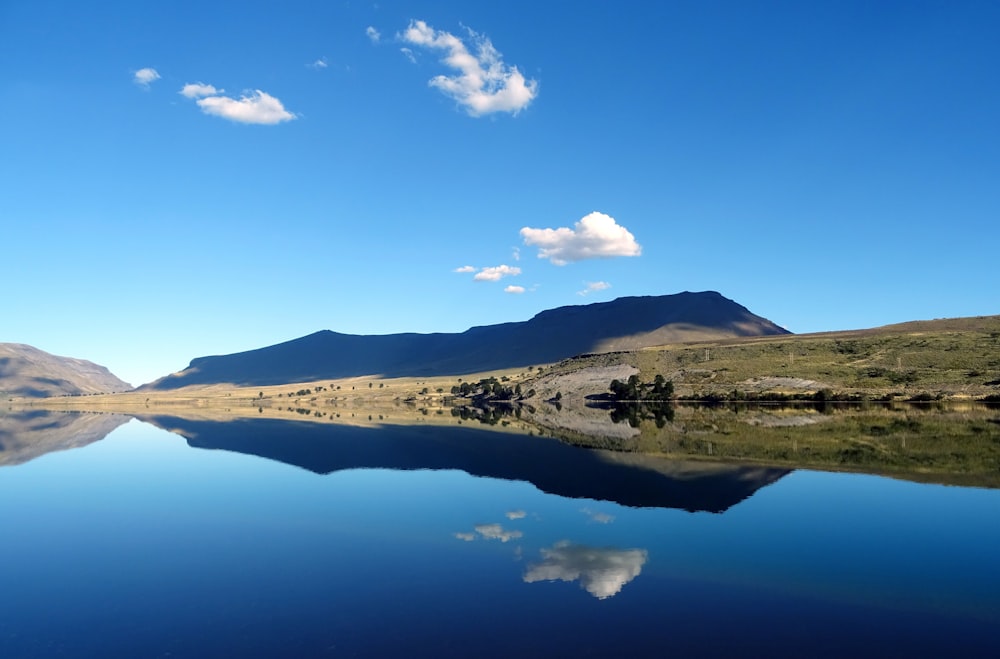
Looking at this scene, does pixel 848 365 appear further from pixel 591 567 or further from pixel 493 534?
pixel 591 567

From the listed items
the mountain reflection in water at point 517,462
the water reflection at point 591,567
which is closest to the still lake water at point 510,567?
the water reflection at point 591,567

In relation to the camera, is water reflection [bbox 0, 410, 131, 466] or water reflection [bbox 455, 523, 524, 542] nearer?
water reflection [bbox 455, 523, 524, 542]

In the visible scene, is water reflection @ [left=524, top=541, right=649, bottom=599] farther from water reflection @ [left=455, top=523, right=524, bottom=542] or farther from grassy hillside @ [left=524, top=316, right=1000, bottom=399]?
grassy hillside @ [left=524, top=316, right=1000, bottom=399]

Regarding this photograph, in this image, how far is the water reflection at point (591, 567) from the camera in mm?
18631

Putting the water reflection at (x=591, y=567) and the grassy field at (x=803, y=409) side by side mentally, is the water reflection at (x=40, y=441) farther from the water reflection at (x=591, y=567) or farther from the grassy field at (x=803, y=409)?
the water reflection at (x=591, y=567)

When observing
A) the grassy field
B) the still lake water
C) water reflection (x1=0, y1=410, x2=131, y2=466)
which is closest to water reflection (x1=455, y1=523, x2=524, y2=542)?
the still lake water

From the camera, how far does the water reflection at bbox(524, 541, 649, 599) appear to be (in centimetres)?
1863

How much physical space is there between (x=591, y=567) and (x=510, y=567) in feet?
9.07

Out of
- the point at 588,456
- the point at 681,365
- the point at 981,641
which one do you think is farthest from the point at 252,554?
the point at 681,365

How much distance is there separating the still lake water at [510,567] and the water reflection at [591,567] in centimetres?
11

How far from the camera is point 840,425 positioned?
221ft

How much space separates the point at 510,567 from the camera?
66.9 ft

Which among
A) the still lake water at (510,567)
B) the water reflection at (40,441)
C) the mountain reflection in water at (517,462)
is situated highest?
the water reflection at (40,441)

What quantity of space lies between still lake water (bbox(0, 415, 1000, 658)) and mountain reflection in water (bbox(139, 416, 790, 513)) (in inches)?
15.1
